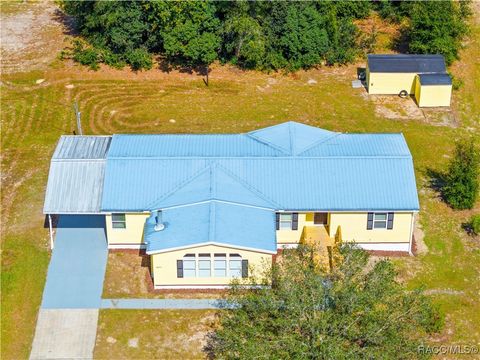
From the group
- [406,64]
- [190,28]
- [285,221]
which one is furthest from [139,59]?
[285,221]

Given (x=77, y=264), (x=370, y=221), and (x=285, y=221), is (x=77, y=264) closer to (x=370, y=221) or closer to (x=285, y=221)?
(x=285, y=221)

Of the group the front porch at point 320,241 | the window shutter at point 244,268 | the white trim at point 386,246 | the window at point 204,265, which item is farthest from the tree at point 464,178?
the window at point 204,265

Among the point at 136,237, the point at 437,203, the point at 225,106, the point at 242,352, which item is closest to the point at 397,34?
the point at 225,106

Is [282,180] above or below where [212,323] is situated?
above

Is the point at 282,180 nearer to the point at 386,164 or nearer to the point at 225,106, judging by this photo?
the point at 386,164

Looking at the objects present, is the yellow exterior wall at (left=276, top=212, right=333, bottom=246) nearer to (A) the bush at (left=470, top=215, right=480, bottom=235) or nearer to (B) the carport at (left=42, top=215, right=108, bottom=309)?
(A) the bush at (left=470, top=215, right=480, bottom=235)

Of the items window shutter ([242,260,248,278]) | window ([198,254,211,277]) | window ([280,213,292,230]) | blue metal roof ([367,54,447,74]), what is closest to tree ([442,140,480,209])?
window ([280,213,292,230])
